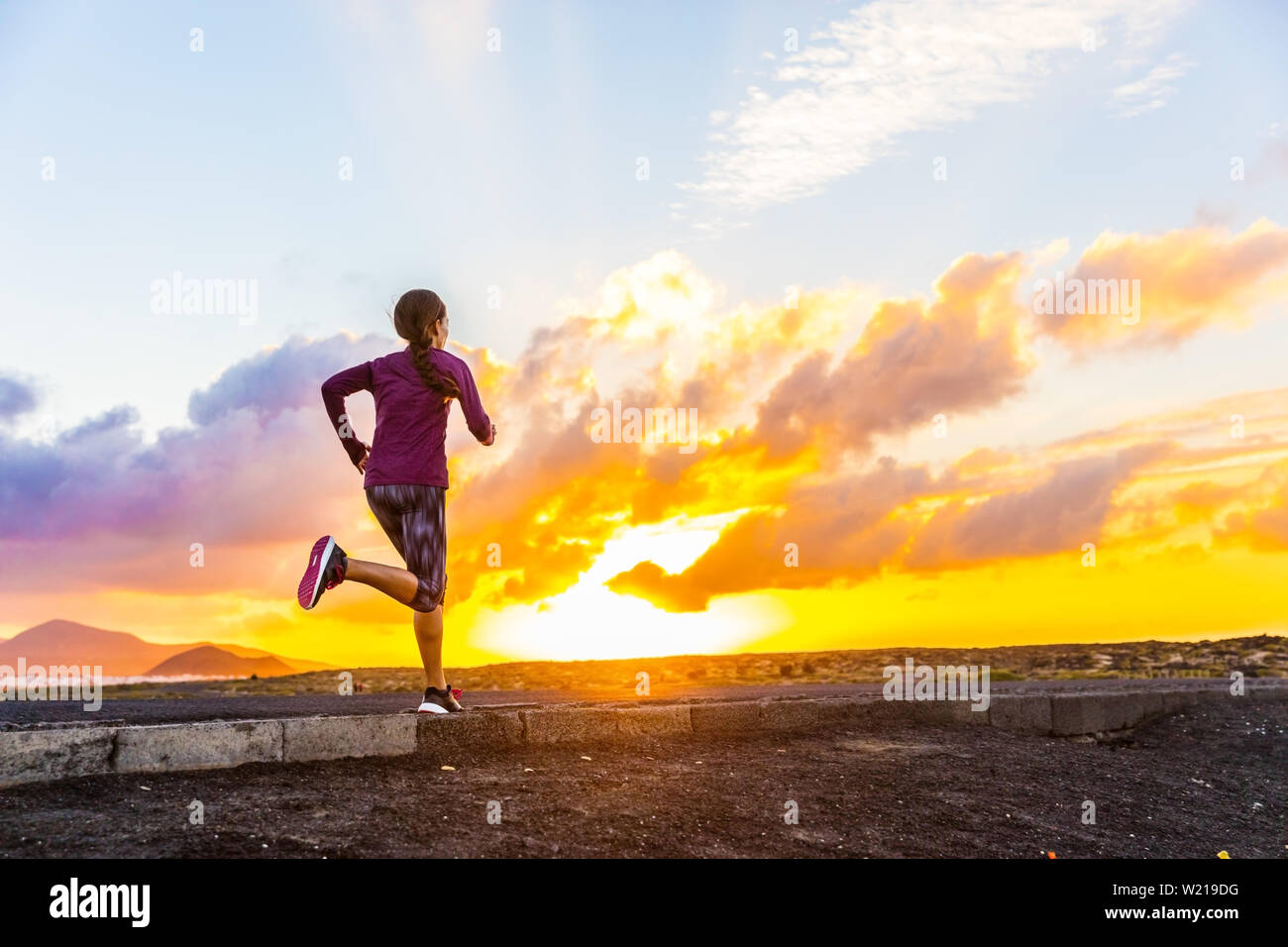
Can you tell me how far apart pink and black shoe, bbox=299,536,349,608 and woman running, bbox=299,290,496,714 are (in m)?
0.31

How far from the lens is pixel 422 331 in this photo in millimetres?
6148

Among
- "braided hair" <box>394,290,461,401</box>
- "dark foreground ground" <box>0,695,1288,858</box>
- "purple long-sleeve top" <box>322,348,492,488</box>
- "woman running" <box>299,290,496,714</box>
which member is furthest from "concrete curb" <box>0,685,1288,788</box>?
"braided hair" <box>394,290,461,401</box>

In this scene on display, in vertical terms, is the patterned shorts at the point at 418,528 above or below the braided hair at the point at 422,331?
below

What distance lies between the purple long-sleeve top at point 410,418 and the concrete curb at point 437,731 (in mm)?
1431

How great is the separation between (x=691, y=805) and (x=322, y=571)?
2.36 m

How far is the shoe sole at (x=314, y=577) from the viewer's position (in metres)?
5.66

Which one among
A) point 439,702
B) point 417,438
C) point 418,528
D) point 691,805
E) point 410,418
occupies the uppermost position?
point 410,418

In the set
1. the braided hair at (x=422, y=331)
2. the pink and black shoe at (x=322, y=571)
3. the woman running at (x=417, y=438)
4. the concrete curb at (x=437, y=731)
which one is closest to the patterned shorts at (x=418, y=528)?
the woman running at (x=417, y=438)

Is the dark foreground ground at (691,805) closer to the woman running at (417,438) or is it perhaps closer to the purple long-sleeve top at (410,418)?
the woman running at (417,438)

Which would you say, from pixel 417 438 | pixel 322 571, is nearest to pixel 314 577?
pixel 322 571

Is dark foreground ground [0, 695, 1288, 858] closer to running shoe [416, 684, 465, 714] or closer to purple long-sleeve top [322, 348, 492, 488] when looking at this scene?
running shoe [416, 684, 465, 714]

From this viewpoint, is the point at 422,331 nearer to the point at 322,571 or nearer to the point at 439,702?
the point at 322,571
